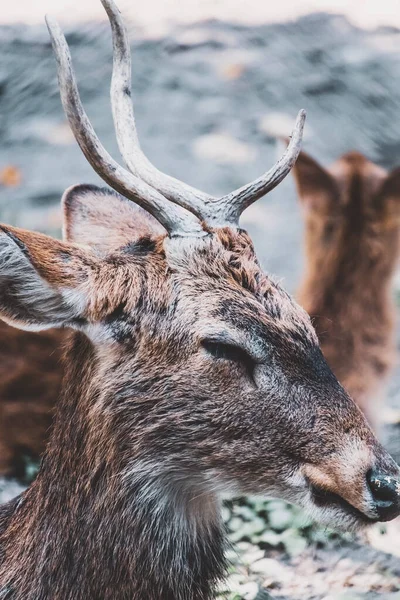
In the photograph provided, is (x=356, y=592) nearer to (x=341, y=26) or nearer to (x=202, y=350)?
(x=202, y=350)

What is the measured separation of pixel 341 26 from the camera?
8.10 metres

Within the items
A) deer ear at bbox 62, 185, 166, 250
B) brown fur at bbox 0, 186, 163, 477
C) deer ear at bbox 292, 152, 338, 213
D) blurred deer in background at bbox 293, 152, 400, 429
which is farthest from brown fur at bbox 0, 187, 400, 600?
deer ear at bbox 292, 152, 338, 213

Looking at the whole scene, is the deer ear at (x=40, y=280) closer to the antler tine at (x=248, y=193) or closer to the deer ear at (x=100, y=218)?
the antler tine at (x=248, y=193)

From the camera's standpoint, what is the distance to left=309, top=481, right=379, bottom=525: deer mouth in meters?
3.04

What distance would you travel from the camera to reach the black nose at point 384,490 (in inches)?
118

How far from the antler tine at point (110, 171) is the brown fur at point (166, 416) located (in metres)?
0.07

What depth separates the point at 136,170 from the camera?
11.5 feet

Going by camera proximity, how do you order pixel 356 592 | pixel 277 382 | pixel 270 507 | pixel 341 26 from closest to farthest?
pixel 277 382
pixel 356 592
pixel 270 507
pixel 341 26

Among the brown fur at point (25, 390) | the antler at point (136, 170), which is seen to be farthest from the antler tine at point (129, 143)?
the brown fur at point (25, 390)

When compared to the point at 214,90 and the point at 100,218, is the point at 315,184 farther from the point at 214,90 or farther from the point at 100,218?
the point at 214,90

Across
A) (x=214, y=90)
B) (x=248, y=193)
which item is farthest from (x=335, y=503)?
(x=214, y=90)

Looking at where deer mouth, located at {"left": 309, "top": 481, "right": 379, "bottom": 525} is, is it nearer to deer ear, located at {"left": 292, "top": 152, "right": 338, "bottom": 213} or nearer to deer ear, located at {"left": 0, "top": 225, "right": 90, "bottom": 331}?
deer ear, located at {"left": 0, "top": 225, "right": 90, "bottom": 331}

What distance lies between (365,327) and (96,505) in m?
2.74

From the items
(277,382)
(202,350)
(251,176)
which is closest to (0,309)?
(202,350)
